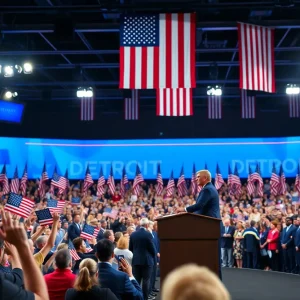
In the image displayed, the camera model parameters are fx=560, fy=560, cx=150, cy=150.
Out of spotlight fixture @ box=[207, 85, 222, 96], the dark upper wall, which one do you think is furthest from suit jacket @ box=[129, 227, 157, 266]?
the dark upper wall

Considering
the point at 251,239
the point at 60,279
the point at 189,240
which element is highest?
the point at 189,240

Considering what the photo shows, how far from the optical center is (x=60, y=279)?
219 inches

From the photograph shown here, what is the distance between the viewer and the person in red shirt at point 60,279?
5.54m

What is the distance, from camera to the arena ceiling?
13273 millimetres

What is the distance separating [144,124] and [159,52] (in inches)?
820

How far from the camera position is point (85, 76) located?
25.4 m

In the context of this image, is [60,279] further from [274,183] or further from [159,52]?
[274,183]

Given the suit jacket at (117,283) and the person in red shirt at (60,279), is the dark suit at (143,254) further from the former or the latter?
the person in red shirt at (60,279)

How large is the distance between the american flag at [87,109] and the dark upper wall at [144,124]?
18.4 feet

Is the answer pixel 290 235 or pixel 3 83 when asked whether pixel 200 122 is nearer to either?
pixel 3 83

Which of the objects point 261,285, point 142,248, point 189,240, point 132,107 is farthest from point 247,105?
point 189,240

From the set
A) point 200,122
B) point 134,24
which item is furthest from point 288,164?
point 134,24

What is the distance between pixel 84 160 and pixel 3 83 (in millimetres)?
8481

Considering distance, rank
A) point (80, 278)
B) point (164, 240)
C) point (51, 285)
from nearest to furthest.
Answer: point (80, 278) < point (51, 285) < point (164, 240)
